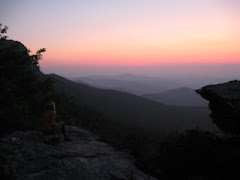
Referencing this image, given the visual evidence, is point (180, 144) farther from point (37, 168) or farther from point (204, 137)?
point (37, 168)

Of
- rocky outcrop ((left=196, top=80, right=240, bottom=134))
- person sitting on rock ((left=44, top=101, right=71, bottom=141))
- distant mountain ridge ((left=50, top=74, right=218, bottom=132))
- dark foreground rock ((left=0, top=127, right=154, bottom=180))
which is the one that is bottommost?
distant mountain ridge ((left=50, top=74, right=218, bottom=132))

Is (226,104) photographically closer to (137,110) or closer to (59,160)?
(59,160)

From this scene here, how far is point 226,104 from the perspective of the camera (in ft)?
32.8

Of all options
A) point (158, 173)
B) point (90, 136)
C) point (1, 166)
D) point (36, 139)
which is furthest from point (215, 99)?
point (1, 166)

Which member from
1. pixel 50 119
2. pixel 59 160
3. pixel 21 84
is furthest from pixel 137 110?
pixel 59 160

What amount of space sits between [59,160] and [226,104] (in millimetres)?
6556

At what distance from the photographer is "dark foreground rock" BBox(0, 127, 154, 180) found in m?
7.13

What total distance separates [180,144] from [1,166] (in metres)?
5.80

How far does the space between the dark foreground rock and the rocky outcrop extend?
13.6 feet

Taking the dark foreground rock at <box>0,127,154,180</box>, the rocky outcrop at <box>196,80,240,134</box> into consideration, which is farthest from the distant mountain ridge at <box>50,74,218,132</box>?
the dark foreground rock at <box>0,127,154,180</box>

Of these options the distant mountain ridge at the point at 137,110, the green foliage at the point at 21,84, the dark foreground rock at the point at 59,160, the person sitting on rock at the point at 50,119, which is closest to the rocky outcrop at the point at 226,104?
the dark foreground rock at the point at 59,160

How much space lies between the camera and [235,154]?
26.0ft

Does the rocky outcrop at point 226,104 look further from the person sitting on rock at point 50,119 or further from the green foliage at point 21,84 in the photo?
the green foliage at point 21,84

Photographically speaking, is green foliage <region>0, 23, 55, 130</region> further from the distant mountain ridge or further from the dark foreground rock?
the distant mountain ridge
